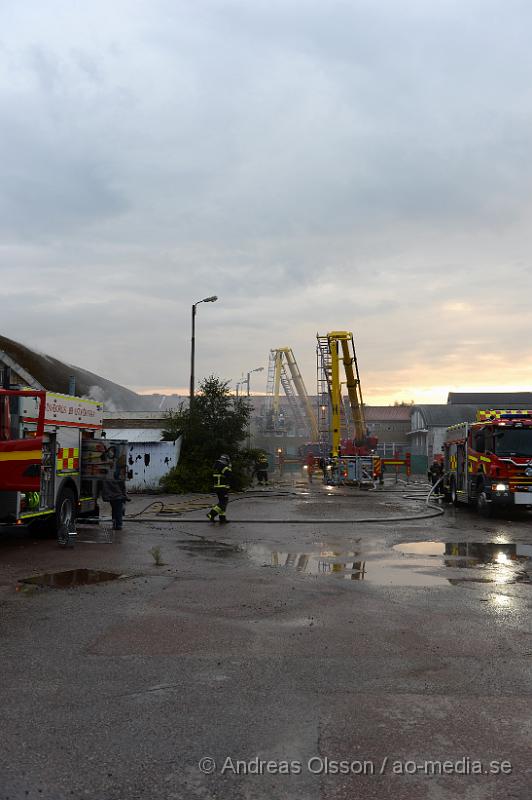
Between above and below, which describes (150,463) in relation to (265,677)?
above

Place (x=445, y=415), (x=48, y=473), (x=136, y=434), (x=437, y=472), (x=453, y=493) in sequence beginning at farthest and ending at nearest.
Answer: (x=445, y=415)
(x=136, y=434)
(x=437, y=472)
(x=453, y=493)
(x=48, y=473)

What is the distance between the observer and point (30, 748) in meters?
3.99

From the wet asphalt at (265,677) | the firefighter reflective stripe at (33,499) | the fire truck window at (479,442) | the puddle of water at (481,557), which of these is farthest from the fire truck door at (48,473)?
the fire truck window at (479,442)

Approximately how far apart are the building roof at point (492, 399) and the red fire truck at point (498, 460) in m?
54.9

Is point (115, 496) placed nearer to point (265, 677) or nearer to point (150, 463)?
point (265, 677)

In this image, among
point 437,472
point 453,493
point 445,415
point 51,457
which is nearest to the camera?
point 51,457

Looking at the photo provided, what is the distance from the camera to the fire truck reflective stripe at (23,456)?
10.2 metres

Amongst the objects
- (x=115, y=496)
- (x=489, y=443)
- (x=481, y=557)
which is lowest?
(x=481, y=557)

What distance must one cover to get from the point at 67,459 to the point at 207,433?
46.8 ft

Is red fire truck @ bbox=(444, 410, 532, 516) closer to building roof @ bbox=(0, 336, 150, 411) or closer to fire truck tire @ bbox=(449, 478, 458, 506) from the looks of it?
fire truck tire @ bbox=(449, 478, 458, 506)

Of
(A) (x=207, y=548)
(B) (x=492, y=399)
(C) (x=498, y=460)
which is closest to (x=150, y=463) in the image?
(C) (x=498, y=460)

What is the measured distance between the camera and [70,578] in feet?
30.1

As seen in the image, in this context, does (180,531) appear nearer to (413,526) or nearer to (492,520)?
(413,526)

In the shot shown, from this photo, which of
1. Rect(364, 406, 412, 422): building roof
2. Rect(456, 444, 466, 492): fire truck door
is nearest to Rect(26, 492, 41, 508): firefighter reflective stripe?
Rect(456, 444, 466, 492): fire truck door
